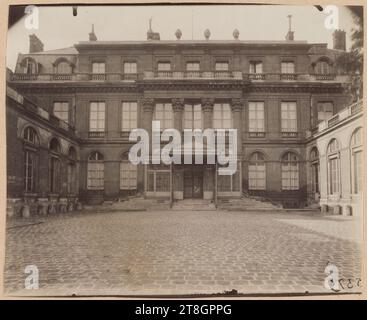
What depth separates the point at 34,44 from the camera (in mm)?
7453

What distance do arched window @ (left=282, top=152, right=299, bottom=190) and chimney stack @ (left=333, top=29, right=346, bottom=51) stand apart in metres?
3.79

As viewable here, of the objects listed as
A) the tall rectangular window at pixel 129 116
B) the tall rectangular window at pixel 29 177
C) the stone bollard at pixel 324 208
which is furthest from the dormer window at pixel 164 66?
the stone bollard at pixel 324 208

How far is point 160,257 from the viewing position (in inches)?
256

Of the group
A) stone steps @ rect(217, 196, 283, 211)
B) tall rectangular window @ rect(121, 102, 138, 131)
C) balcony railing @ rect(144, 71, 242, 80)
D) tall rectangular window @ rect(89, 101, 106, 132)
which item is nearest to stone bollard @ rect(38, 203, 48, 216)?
tall rectangular window @ rect(89, 101, 106, 132)

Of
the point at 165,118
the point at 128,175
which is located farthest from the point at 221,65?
the point at 128,175

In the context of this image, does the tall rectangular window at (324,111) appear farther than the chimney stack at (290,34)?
Yes

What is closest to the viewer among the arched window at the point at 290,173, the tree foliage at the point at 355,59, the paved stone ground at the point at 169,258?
the paved stone ground at the point at 169,258

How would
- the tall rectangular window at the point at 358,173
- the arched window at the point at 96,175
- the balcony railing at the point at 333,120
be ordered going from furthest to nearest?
the balcony railing at the point at 333,120 → the arched window at the point at 96,175 → the tall rectangular window at the point at 358,173

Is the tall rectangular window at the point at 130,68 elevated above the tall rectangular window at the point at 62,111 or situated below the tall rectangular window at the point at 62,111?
above

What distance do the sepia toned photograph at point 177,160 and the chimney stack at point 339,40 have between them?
0.04 m

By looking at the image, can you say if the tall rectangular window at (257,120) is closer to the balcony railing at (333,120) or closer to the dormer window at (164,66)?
the balcony railing at (333,120)

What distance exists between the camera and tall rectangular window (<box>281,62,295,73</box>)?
38.1ft

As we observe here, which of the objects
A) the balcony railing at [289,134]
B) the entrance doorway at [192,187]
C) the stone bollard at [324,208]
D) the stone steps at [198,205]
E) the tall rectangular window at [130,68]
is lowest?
the stone steps at [198,205]

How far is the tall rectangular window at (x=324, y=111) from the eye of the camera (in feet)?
34.4
